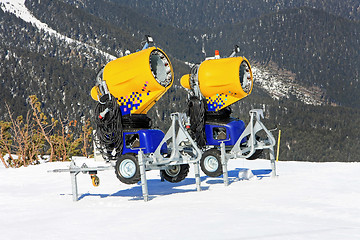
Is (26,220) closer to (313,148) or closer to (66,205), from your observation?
(66,205)

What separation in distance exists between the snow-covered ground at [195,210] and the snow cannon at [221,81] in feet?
6.68

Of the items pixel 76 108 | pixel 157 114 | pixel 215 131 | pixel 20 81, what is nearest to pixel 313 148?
pixel 157 114

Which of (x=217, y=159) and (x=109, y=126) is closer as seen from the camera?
(x=109, y=126)

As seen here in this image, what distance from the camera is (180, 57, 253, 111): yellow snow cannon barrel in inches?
522

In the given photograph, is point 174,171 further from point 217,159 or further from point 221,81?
point 221,81

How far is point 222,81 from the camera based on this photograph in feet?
43.8

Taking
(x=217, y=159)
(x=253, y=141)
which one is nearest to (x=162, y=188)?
(x=217, y=159)

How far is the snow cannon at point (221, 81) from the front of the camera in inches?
523

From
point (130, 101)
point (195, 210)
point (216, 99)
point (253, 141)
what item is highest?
point (216, 99)

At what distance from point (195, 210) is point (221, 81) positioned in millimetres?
6178

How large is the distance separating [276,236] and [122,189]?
22.3 feet

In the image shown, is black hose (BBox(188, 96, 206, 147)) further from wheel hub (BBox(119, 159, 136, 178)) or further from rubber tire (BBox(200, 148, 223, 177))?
wheel hub (BBox(119, 159, 136, 178))

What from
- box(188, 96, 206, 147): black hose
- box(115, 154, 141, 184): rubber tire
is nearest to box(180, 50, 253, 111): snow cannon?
box(188, 96, 206, 147): black hose

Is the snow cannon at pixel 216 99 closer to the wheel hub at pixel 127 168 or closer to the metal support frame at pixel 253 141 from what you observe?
the metal support frame at pixel 253 141
